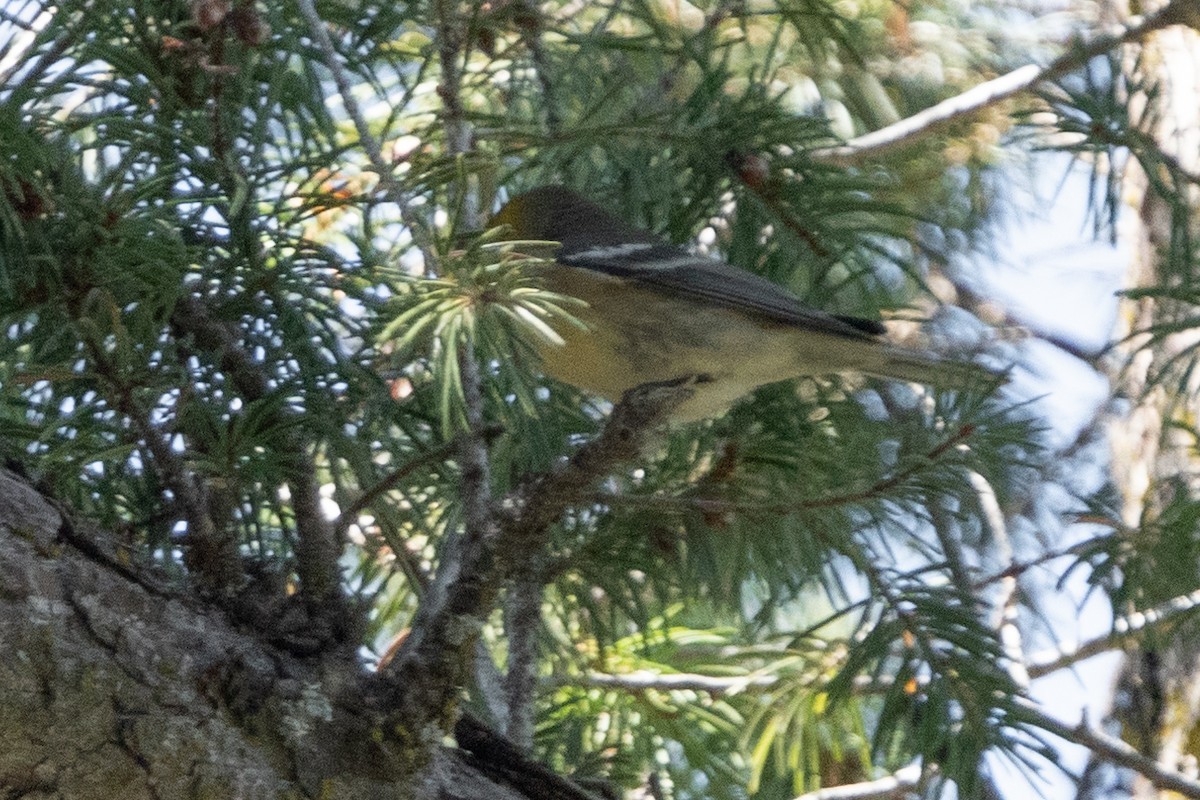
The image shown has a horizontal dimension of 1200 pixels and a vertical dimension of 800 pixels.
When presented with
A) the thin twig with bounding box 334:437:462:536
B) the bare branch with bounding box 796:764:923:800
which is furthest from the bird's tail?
the thin twig with bounding box 334:437:462:536

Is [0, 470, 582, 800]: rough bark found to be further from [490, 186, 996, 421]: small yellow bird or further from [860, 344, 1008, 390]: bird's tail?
[860, 344, 1008, 390]: bird's tail

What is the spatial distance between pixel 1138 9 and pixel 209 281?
3.35 m

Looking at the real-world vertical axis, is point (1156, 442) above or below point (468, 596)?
above

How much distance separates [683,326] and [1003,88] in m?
0.76

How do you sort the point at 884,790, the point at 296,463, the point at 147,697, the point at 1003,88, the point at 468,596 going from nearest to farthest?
1. the point at 147,697
2. the point at 468,596
3. the point at 296,463
4. the point at 1003,88
5. the point at 884,790

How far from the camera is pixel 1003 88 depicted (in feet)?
8.56

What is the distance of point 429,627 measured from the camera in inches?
59.0

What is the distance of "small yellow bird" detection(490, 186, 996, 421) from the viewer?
7.87 ft

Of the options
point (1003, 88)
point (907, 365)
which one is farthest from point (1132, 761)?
point (1003, 88)

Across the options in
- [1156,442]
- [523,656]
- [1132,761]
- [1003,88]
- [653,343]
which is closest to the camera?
[523,656]

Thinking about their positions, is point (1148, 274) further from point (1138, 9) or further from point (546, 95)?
point (546, 95)

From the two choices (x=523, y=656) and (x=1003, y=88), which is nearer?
(x=523, y=656)

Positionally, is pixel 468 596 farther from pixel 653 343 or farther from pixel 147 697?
pixel 653 343

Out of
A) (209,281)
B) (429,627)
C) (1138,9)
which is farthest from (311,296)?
(1138,9)
